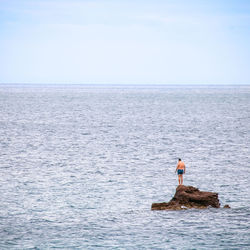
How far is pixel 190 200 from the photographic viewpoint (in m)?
27.8

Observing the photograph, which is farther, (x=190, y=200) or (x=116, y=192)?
(x=116, y=192)

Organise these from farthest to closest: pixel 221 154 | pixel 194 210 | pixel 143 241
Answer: pixel 221 154, pixel 194 210, pixel 143 241

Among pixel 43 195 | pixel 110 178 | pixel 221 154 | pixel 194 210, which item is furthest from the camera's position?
pixel 221 154

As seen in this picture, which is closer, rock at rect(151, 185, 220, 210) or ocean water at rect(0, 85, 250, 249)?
ocean water at rect(0, 85, 250, 249)

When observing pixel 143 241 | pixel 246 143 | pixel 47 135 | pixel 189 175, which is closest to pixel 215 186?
pixel 189 175

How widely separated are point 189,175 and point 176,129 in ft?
128

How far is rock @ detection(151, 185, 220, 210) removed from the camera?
90.3ft

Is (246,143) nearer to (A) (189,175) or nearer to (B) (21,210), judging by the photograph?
(A) (189,175)

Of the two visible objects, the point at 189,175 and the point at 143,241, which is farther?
the point at 189,175

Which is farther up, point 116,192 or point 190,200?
point 190,200

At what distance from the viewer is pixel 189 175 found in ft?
123

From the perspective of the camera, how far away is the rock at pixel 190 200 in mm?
27531

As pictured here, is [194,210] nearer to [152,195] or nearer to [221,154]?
[152,195]

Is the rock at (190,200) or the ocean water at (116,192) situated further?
the rock at (190,200)
